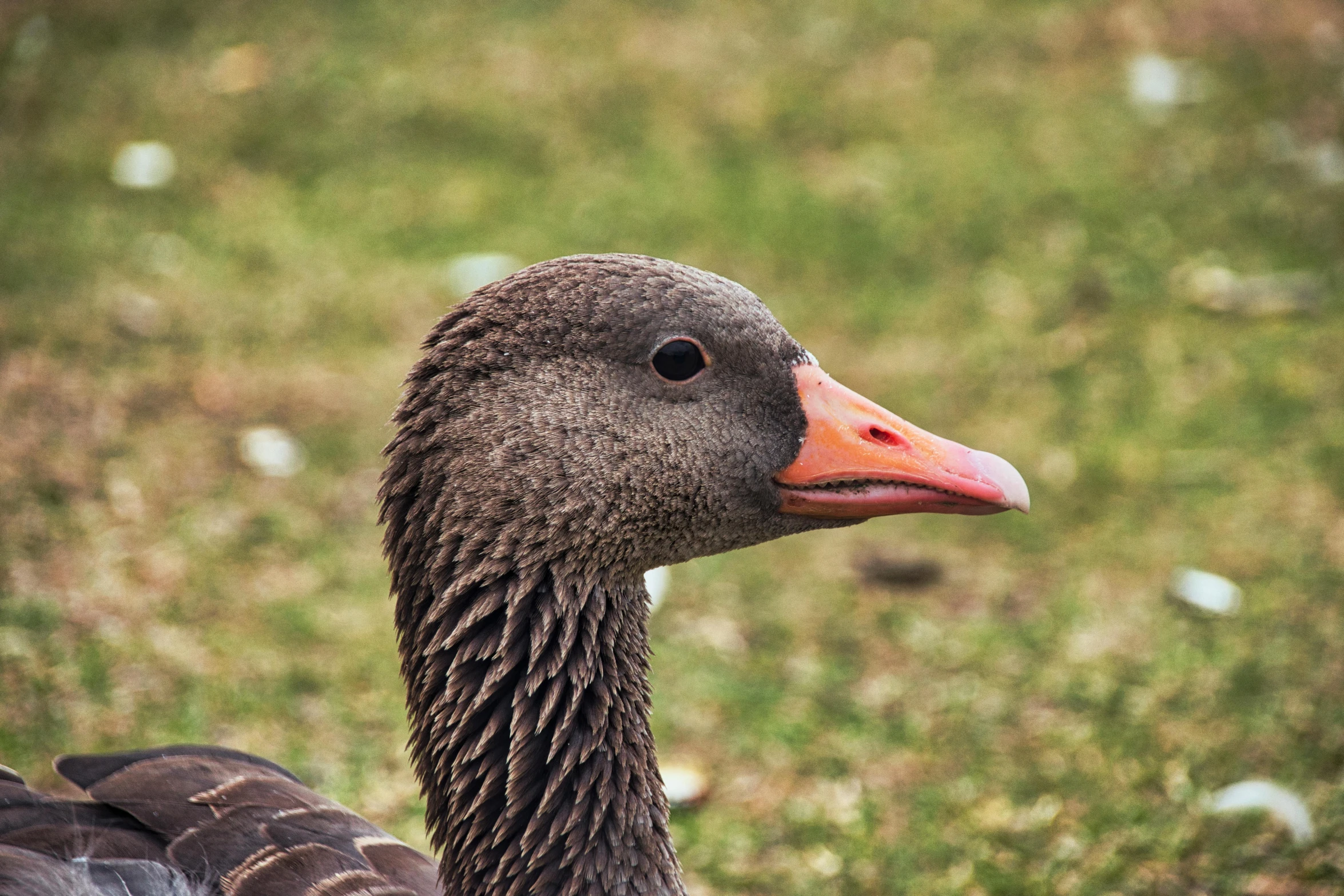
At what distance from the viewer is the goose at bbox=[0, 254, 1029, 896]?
291 centimetres

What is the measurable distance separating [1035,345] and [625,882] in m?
5.42

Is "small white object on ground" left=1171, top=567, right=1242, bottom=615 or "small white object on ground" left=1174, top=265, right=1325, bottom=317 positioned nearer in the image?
"small white object on ground" left=1171, top=567, right=1242, bottom=615

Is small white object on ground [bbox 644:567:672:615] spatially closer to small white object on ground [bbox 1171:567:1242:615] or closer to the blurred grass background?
the blurred grass background

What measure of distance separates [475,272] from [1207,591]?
452 cm

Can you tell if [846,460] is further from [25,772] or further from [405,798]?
[25,772]

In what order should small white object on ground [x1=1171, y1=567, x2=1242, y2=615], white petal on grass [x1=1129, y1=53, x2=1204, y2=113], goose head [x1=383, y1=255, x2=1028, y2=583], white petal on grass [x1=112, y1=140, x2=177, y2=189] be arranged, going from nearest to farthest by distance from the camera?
1. goose head [x1=383, y1=255, x2=1028, y2=583]
2. small white object on ground [x1=1171, y1=567, x2=1242, y2=615]
3. white petal on grass [x1=112, y1=140, x2=177, y2=189]
4. white petal on grass [x1=1129, y1=53, x2=1204, y2=113]

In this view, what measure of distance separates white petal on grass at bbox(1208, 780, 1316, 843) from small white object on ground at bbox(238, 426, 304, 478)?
4.41 metres

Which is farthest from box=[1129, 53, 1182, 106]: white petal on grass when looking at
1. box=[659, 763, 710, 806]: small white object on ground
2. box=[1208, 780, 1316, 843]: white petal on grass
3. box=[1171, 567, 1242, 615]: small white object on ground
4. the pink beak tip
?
the pink beak tip

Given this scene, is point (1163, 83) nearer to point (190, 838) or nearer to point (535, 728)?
point (535, 728)

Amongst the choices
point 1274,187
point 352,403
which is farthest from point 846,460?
point 1274,187

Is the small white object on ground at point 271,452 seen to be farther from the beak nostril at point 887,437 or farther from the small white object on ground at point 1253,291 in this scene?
the small white object on ground at point 1253,291

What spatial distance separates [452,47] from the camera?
406 inches

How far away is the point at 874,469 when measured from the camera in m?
2.97

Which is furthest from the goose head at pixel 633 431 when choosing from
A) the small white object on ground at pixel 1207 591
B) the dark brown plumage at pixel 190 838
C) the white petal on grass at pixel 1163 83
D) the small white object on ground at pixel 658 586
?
the white petal on grass at pixel 1163 83
